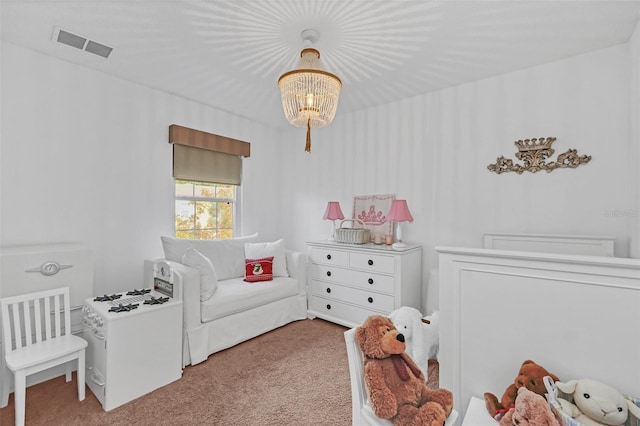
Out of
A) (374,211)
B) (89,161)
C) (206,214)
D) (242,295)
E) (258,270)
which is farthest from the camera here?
(206,214)

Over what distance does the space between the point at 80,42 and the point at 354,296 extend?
3234mm

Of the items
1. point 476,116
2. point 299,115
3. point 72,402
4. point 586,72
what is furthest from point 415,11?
point 72,402

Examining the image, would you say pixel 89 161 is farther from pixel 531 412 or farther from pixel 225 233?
pixel 531 412

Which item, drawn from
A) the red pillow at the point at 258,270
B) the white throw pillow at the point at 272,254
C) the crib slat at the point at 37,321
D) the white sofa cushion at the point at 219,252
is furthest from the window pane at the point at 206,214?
the crib slat at the point at 37,321

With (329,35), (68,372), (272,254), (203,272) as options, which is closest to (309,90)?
(329,35)

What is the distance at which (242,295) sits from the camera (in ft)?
9.09

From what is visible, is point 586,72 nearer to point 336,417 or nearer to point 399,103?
point 399,103

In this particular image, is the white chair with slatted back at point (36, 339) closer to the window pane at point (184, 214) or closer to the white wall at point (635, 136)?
the window pane at point (184, 214)

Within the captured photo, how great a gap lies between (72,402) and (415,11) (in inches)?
133

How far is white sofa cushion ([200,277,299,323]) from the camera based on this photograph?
2543mm

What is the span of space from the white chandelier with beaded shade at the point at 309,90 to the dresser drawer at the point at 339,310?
197cm

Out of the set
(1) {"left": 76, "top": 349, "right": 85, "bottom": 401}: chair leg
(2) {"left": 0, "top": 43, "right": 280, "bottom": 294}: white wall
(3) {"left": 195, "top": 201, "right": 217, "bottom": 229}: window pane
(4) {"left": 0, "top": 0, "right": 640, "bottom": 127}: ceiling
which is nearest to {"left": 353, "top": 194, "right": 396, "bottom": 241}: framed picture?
(4) {"left": 0, "top": 0, "right": 640, "bottom": 127}: ceiling

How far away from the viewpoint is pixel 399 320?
2.04 meters

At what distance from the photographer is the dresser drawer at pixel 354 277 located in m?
2.87
